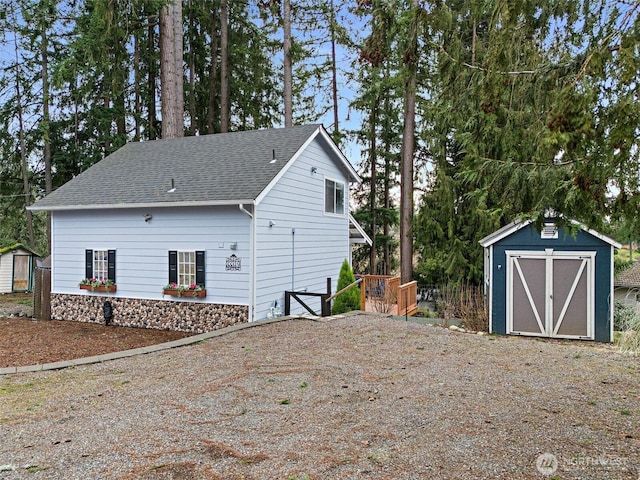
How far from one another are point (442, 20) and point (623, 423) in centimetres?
414

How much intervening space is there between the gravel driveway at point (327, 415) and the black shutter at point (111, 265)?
468 centimetres

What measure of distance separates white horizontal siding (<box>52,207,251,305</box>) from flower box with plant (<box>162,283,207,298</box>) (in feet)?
0.48

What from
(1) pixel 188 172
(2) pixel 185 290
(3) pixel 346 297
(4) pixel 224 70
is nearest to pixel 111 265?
(2) pixel 185 290

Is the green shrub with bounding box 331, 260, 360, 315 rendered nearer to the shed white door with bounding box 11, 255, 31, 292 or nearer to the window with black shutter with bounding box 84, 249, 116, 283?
the window with black shutter with bounding box 84, 249, 116, 283

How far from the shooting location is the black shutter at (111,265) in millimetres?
11023

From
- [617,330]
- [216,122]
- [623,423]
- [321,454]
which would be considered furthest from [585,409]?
[216,122]

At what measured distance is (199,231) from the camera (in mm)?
10047

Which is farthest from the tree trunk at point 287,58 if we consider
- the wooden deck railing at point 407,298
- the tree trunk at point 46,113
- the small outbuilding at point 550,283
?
the small outbuilding at point 550,283

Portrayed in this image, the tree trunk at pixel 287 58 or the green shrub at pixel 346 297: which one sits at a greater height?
the tree trunk at pixel 287 58

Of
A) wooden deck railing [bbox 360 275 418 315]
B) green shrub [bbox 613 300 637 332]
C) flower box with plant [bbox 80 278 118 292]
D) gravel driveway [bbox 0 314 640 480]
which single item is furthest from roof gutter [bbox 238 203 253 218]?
green shrub [bbox 613 300 637 332]

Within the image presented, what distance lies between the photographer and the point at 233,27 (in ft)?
70.4

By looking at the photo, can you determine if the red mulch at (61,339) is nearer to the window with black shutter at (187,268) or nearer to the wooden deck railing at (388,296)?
the window with black shutter at (187,268)

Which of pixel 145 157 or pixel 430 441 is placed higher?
pixel 145 157

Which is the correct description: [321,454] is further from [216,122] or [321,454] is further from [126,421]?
[216,122]
